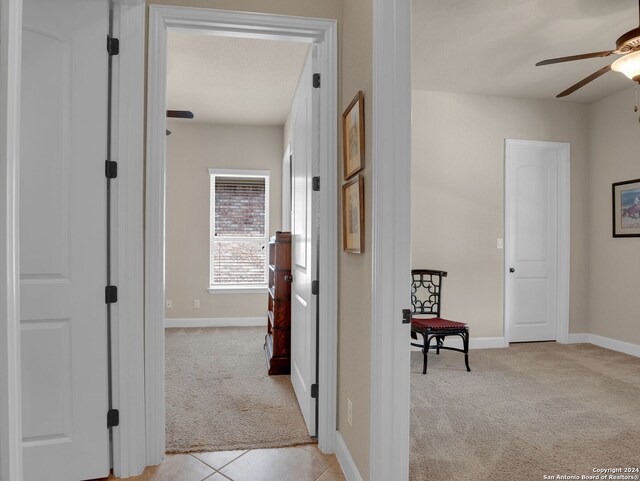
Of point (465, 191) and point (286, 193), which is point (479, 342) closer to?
point (465, 191)

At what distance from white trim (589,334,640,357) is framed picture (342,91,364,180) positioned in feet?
13.2

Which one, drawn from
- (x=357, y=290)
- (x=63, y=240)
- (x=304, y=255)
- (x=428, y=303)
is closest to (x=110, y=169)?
(x=63, y=240)

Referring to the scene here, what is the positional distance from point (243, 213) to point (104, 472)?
4138 mm

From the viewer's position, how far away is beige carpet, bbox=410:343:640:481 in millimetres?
2197

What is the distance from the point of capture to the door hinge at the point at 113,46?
202 centimetres

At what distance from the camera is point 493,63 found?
12.3 feet

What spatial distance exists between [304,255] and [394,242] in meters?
1.09

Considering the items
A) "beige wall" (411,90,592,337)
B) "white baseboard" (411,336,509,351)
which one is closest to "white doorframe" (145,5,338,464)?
"beige wall" (411,90,592,337)

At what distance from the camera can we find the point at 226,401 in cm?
300

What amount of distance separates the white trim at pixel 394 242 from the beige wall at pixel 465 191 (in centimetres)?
284

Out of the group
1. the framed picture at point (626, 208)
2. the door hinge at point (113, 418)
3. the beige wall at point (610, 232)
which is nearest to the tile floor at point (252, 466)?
the door hinge at point (113, 418)

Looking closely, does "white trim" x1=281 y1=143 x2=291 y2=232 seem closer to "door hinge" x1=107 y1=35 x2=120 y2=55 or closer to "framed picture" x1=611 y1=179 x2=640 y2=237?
"door hinge" x1=107 y1=35 x2=120 y2=55

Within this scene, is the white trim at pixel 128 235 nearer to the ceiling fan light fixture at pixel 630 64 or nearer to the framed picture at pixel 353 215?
the framed picture at pixel 353 215

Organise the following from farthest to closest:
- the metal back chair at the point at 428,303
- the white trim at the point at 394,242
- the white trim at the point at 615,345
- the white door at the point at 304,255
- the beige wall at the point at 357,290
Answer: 1. the white trim at the point at 615,345
2. the metal back chair at the point at 428,303
3. the white door at the point at 304,255
4. the beige wall at the point at 357,290
5. the white trim at the point at 394,242
